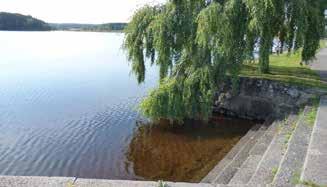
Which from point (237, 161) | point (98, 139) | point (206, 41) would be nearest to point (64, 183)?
point (237, 161)

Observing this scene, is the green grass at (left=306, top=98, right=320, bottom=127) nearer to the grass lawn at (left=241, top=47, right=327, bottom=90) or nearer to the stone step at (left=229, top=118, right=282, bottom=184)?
the stone step at (left=229, top=118, right=282, bottom=184)

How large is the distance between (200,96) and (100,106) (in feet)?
20.1

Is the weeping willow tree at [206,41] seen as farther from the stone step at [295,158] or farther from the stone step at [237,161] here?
the stone step at [295,158]

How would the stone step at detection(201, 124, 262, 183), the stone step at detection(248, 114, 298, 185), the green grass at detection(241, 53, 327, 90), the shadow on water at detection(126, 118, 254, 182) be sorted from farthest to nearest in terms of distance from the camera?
the green grass at detection(241, 53, 327, 90)
the shadow on water at detection(126, 118, 254, 182)
the stone step at detection(201, 124, 262, 183)
the stone step at detection(248, 114, 298, 185)

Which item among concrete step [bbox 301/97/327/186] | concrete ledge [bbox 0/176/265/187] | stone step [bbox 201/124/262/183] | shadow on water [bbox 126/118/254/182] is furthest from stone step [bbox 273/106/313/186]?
shadow on water [bbox 126/118/254/182]

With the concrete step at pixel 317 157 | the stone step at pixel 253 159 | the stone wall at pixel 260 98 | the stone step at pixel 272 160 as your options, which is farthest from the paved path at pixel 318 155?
the stone wall at pixel 260 98

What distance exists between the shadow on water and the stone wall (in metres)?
0.52

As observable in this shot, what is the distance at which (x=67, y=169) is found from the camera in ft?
36.3

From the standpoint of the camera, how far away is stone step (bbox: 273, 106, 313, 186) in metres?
6.61

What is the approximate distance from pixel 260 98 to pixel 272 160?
7330mm

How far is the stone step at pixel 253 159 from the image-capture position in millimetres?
8148

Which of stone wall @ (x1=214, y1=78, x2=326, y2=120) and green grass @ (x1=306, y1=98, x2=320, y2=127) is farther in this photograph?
stone wall @ (x1=214, y1=78, x2=326, y2=120)

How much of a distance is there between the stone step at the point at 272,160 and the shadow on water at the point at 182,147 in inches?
79.1

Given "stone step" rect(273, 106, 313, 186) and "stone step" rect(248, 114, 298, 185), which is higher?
"stone step" rect(273, 106, 313, 186)
